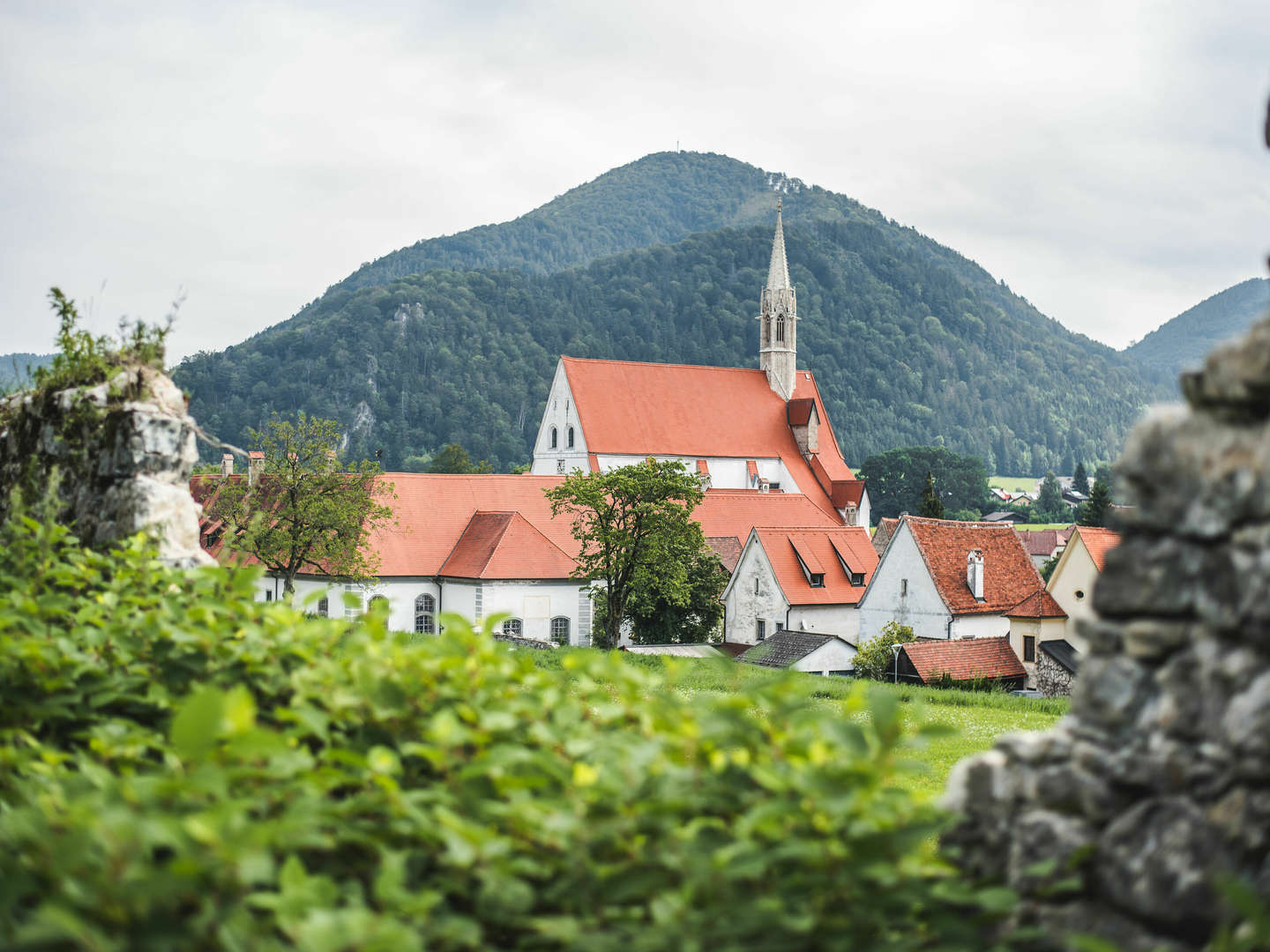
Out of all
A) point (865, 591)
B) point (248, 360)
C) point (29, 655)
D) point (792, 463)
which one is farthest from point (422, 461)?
point (29, 655)

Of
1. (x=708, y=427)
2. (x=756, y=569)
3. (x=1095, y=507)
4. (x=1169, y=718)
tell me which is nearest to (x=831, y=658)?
(x=756, y=569)

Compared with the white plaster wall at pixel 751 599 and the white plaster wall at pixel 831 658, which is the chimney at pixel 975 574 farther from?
the white plaster wall at pixel 751 599

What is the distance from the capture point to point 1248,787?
2.35m

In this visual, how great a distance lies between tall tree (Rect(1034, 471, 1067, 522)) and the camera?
466ft

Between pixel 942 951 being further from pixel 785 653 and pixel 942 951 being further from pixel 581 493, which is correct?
pixel 581 493

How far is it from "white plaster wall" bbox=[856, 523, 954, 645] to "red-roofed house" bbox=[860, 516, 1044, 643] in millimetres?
32

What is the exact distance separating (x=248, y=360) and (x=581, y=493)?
13646 cm

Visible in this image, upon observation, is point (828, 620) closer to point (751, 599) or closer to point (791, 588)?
point (791, 588)

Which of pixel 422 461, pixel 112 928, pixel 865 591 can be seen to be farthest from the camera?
pixel 422 461

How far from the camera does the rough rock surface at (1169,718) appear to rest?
93.5 inches

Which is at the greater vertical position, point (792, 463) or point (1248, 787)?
point (792, 463)

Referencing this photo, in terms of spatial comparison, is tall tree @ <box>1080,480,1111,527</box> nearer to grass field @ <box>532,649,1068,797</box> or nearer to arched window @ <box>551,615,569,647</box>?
arched window @ <box>551,615,569,647</box>

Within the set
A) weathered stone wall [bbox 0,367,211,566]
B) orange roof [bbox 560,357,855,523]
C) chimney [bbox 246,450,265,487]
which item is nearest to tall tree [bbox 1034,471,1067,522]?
orange roof [bbox 560,357,855,523]

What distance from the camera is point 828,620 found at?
46.4m
